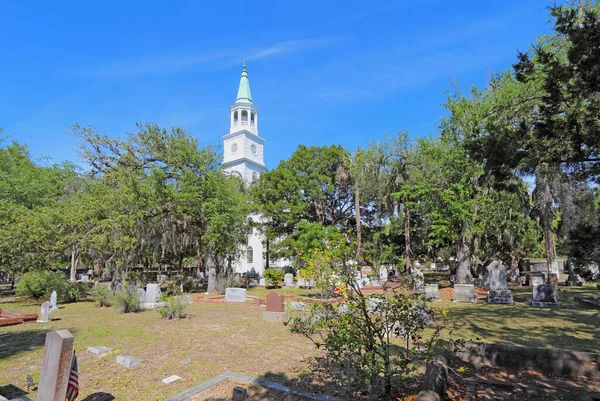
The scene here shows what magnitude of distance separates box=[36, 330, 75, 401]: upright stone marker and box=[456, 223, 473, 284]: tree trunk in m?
19.9

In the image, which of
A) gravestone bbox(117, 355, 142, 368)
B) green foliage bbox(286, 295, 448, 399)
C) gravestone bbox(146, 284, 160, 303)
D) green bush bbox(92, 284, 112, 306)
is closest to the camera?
green foliage bbox(286, 295, 448, 399)

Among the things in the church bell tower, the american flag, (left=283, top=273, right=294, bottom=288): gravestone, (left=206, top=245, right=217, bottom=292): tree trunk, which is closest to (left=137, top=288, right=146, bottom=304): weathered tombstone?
(left=206, top=245, right=217, bottom=292): tree trunk

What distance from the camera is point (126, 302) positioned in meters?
13.3

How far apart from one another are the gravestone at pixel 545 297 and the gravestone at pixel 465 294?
2555mm

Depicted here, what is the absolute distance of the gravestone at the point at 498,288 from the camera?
14609mm

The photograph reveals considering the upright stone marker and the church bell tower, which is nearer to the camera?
the upright stone marker

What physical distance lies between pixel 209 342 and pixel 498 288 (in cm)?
1333

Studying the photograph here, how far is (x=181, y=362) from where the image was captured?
21.8 feet

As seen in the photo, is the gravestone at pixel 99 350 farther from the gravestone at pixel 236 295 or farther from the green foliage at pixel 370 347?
the gravestone at pixel 236 295

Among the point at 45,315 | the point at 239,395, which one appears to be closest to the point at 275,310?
the point at 239,395

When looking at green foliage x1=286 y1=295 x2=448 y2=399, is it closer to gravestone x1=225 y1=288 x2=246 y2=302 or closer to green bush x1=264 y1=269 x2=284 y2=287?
gravestone x1=225 y1=288 x2=246 y2=302

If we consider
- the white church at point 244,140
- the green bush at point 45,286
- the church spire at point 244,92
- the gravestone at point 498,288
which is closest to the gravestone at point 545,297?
the gravestone at point 498,288

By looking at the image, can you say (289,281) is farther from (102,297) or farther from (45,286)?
(45,286)

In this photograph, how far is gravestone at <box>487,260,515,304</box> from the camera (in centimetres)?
1461
